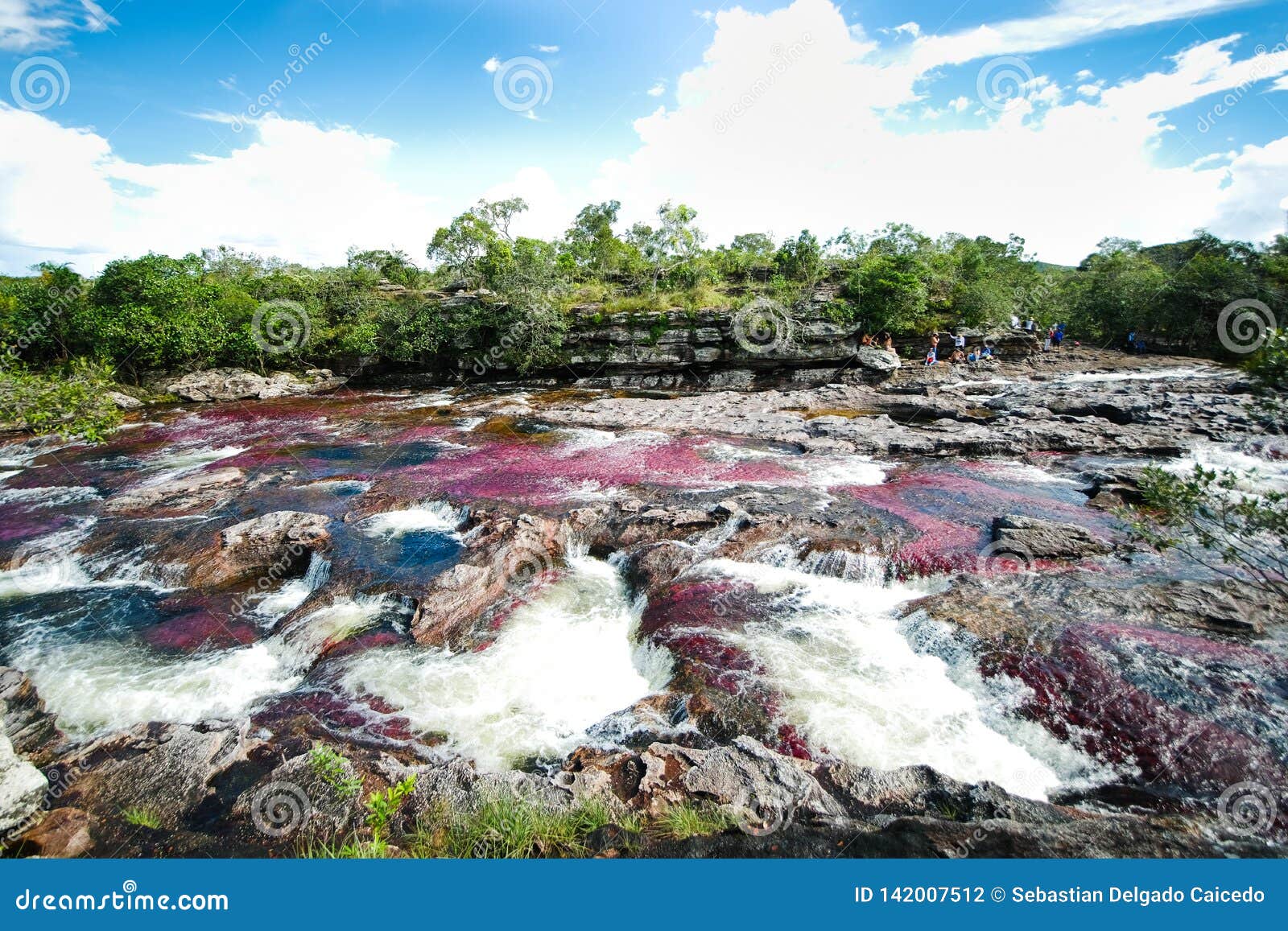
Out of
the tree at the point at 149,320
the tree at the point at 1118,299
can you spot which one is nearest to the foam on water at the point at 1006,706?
the tree at the point at 149,320

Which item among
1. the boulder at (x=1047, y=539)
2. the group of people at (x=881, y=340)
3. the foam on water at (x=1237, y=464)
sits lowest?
the boulder at (x=1047, y=539)

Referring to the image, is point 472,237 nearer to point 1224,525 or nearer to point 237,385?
point 237,385

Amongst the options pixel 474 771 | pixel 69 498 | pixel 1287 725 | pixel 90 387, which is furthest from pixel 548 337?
pixel 1287 725

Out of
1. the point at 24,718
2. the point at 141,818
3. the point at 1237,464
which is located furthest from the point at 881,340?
the point at 24,718

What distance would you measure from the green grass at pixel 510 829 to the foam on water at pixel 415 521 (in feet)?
26.5

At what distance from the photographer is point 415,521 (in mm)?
12969

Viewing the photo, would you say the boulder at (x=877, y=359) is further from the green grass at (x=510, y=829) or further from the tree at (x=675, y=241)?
the green grass at (x=510, y=829)

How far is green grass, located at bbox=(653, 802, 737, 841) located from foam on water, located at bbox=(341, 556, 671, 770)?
1.79 meters

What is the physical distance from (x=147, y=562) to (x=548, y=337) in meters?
23.5

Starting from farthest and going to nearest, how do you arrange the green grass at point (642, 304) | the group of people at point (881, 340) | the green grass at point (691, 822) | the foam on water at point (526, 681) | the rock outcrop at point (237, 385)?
the green grass at point (642, 304)
the group of people at point (881, 340)
the rock outcrop at point (237, 385)
the foam on water at point (526, 681)
the green grass at point (691, 822)

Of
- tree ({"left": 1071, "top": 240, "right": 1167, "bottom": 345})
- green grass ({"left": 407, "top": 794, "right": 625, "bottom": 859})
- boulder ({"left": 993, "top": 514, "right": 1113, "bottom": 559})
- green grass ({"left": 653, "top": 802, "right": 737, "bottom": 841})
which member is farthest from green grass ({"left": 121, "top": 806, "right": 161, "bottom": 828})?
tree ({"left": 1071, "top": 240, "right": 1167, "bottom": 345})

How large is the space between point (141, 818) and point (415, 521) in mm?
8055

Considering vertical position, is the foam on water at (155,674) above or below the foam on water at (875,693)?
below

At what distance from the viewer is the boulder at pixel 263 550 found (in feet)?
34.6
